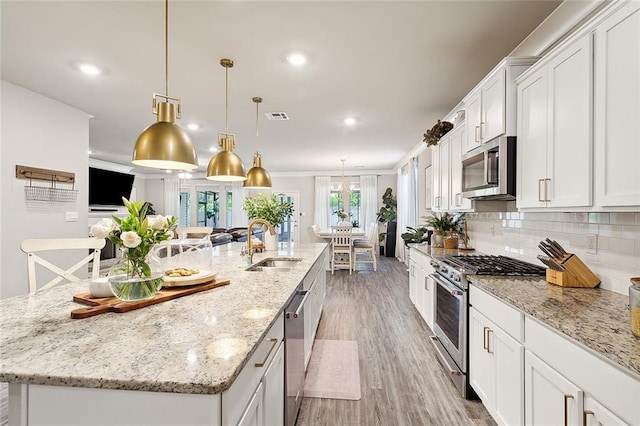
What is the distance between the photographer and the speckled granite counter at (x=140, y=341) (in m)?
0.82

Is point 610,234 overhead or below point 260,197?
below

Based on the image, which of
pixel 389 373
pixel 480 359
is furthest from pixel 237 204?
pixel 480 359

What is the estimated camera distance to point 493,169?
2238 mm

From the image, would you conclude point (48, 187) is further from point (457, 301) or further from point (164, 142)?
point (457, 301)

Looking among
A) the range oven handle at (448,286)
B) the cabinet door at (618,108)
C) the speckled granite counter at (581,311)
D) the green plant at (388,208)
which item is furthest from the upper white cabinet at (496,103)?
the green plant at (388,208)

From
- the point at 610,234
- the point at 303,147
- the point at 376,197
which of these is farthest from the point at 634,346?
the point at 376,197

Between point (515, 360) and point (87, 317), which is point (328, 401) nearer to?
point (515, 360)

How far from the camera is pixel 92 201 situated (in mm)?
7238

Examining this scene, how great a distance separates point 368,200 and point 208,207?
5.25 metres

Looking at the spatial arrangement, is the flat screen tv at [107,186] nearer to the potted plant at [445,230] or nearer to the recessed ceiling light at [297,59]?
the recessed ceiling light at [297,59]

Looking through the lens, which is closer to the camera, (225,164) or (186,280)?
(186,280)

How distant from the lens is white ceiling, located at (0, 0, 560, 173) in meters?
1.99

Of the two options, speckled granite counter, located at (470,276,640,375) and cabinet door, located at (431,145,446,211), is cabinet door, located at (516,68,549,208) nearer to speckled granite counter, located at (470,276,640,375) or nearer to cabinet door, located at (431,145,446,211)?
speckled granite counter, located at (470,276,640,375)

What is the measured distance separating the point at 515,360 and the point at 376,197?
25.9 ft
